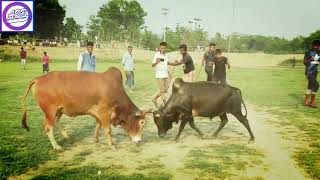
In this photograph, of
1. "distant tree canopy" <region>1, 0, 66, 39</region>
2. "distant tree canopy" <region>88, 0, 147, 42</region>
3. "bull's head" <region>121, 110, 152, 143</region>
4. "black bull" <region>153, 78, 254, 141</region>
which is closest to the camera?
"bull's head" <region>121, 110, 152, 143</region>

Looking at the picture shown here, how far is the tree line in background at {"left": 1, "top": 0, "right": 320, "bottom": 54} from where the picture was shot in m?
48.0

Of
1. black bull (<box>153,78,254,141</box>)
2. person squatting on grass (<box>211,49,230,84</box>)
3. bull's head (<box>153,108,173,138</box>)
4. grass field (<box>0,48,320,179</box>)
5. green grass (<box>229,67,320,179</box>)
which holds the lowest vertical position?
grass field (<box>0,48,320,179</box>)

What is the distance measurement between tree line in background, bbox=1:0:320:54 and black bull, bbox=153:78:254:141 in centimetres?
2880

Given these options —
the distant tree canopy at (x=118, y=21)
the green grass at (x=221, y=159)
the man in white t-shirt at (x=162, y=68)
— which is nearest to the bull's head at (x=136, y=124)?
the green grass at (x=221, y=159)

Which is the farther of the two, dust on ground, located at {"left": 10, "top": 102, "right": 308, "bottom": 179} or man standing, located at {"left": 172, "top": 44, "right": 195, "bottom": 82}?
man standing, located at {"left": 172, "top": 44, "right": 195, "bottom": 82}

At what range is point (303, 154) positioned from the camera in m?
7.52

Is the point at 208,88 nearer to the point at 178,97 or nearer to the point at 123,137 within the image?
the point at 178,97

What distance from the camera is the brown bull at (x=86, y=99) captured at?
7.45 meters

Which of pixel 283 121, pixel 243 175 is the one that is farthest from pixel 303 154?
pixel 283 121

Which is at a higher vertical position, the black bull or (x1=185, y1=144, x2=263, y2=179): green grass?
the black bull

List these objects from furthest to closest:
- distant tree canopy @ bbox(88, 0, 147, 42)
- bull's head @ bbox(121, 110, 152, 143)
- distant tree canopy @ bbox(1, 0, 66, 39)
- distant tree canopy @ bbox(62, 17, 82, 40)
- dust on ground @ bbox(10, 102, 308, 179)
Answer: distant tree canopy @ bbox(62, 17, 82, 40) < distant tree canopy @ bbox(88, 0, 147, 42) < distant tree canopy @ bbox(1, 0, 66, 39) < bull's head @ bbox(121, 110, 152, 143) < dust on ground @ bbox(10, 102, 308, 179)

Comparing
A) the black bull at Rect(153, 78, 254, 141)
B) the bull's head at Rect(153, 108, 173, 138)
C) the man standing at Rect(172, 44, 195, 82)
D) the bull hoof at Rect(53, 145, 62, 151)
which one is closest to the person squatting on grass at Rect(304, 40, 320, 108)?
the man standing at Rect(172, 44, 195, 82)

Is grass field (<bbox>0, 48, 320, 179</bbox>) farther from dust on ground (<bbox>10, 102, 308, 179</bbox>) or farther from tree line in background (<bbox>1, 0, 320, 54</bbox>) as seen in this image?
tree line in background (<bbox>1, 0, 320, 54</bbox>)

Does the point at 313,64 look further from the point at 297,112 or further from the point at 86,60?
the point at 86,60
